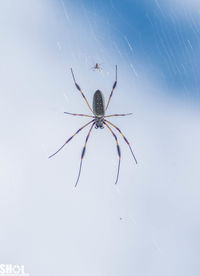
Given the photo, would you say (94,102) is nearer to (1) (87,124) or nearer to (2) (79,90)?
(2) (79,90)

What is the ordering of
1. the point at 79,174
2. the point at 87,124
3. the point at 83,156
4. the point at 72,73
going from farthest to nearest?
the point at 87,124
the point at 83,156
the point at 79,174
the point at 72,73

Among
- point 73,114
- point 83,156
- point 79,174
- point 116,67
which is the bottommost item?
point 79,174

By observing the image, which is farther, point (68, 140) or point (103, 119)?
point (103, 119)

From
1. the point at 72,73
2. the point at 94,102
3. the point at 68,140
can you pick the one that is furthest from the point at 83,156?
the point at 72,73

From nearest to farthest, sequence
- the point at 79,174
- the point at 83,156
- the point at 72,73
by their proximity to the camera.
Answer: the point at 72,73 < the point at 79,174 < the point at 83,156

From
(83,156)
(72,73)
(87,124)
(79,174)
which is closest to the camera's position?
(72,73)

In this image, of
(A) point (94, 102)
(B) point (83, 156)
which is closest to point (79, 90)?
(A) point (94, 102)

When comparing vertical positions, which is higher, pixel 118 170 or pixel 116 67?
pixel 116 67

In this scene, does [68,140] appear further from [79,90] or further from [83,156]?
[79,90]

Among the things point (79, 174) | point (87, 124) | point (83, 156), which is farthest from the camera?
point (87, 124)
